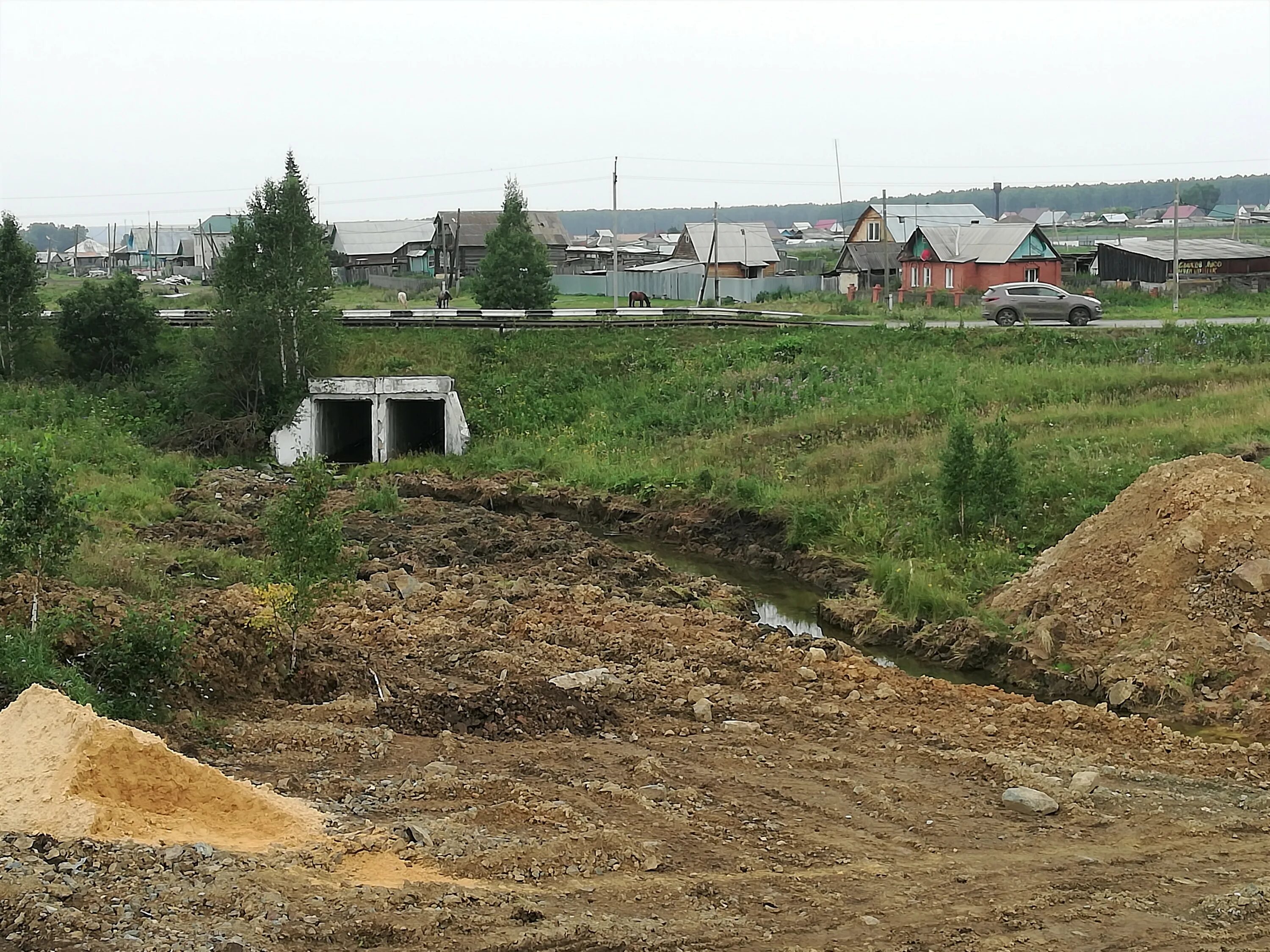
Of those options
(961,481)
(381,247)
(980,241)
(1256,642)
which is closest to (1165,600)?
(1256,642)

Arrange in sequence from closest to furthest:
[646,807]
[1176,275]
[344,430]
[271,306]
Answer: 1. [646,807]
2. [271,306]
3. [344,430]
4. [1176,275]

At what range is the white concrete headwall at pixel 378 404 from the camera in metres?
36.2

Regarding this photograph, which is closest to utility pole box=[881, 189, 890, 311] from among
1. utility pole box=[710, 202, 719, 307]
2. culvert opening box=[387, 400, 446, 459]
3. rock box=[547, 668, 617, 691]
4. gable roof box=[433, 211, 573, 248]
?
utility pole box=[710, 202, 719, 307]

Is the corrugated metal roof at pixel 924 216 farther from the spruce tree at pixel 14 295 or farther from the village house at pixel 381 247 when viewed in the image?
the spruce tree at pixel 14 295

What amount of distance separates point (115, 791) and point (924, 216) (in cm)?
7115

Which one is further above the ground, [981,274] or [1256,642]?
[981,274]

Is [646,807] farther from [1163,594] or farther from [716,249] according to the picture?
[716,249]

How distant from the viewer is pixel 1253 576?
18.6 metres

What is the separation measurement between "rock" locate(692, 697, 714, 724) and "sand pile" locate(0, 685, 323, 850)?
219 inches

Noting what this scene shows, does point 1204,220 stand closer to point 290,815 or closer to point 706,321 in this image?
point 706,321

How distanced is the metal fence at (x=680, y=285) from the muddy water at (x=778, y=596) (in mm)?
34476

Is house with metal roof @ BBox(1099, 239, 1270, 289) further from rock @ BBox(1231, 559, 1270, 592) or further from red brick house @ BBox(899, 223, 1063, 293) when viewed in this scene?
rock @ BBox(1231, 559, 1270, 592)

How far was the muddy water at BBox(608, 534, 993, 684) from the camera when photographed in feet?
65.4

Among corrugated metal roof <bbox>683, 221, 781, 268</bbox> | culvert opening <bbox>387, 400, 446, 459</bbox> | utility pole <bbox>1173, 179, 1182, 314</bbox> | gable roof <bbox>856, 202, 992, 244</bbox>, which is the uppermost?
gable roof <bbox>856, 202, 992, 244</bbox>
